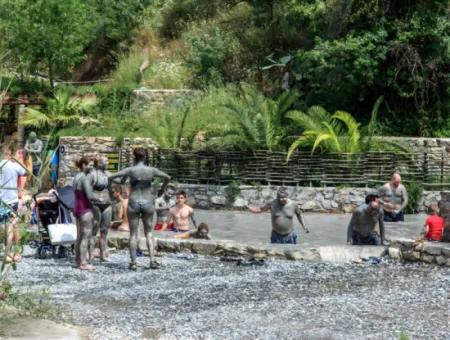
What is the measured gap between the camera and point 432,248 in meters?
14.8

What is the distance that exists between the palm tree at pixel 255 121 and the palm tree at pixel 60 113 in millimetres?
6571

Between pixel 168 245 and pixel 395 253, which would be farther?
pixel 168 245

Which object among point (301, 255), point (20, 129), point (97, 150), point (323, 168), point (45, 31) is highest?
point (45, 31)

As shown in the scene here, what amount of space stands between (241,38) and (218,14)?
3463mm

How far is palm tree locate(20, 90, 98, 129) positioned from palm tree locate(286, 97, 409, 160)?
8.34m

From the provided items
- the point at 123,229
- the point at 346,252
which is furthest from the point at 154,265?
the point at 123,229

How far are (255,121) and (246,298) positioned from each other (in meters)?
13.5

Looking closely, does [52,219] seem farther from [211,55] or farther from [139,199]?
[211,55]

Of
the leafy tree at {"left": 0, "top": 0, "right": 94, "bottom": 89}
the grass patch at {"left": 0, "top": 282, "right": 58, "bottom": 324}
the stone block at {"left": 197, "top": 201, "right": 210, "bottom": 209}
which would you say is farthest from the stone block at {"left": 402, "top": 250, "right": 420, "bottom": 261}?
the leafy tree at {"left": 0, "top": 0, "right": 94, "bottom": 89}

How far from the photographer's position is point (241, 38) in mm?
34219

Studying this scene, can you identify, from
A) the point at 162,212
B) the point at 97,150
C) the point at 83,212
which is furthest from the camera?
the point at 97,150

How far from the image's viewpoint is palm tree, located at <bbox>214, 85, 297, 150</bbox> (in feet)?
82.6

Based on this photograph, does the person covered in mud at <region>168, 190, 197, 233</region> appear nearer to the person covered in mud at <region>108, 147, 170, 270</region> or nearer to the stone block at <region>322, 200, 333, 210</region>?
the person covered in mud at <region>108, 147, 170, 270</region>

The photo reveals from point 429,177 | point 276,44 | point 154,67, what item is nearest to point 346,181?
point 429,177
